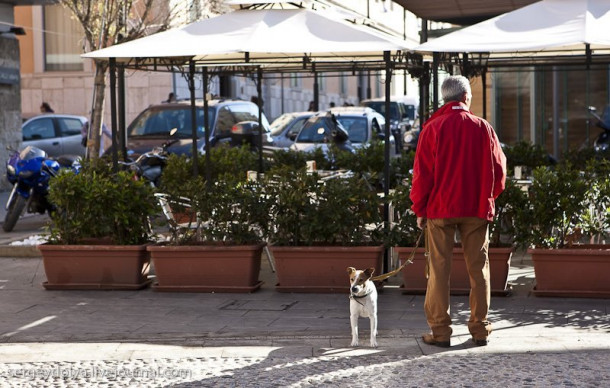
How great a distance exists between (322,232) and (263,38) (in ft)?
6.10

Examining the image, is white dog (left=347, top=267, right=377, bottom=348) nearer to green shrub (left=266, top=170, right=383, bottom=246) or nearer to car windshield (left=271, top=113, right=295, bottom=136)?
green shrub (left=266, top=170, right=383, bottom=246)

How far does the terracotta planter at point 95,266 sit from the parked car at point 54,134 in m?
15.4

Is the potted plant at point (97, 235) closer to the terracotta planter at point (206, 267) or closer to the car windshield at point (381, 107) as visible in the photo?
the terracotta planter at point (206, 267)

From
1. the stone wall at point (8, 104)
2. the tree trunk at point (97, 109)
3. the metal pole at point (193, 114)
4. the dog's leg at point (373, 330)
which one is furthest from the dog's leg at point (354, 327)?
the stone wall at point (8, 104)

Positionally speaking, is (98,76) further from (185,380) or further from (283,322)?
(185,380)

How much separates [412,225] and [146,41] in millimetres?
3020

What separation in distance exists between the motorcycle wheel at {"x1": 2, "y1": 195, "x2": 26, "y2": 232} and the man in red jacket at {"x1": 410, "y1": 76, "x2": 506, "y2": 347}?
8.57 meters

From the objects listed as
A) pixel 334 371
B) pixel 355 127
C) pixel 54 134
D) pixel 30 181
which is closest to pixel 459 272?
pixel 334 371

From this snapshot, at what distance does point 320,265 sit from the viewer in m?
10.0

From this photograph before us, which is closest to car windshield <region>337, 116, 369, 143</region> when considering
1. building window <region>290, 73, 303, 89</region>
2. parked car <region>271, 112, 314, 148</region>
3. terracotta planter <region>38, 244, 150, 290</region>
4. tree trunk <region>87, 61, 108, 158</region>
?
parked car <region>271, 112, 314, 148</region>

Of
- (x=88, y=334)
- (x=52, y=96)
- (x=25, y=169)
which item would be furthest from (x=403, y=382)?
(x=52, y=96)

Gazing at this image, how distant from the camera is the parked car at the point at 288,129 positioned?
1008 inches

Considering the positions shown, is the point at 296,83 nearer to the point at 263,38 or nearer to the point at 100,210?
the point at 263,38

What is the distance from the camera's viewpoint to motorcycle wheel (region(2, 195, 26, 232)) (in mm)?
15273
